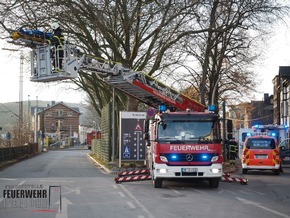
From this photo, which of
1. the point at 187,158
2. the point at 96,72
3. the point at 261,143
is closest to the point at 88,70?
the point at 96,72

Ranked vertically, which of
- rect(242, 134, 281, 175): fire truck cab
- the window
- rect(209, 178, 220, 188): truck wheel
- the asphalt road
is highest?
the window

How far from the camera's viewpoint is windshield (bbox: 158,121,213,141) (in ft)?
56.0

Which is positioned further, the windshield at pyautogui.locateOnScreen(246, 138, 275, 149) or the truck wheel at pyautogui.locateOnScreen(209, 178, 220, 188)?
the windshield at pyautogui.locateOnScreen(246, 138, 275, 149)

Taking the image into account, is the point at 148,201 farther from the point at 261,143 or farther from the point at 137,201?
the point at 261,143

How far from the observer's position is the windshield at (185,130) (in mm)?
17078

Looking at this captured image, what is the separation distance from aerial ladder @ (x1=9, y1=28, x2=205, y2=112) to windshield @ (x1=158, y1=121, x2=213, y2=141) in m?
3.84

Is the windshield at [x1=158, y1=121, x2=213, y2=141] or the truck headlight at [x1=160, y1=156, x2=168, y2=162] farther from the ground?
the windshield at [x1=158, y1=121, x2=213, y2=141]

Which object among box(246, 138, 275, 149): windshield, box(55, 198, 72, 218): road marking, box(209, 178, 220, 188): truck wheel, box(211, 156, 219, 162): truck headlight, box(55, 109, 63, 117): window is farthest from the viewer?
box(55, 109, 63, 117): window

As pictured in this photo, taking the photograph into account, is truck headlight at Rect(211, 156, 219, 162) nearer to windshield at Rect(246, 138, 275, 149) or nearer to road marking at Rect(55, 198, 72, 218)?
road marking at Rect(55, 198, 72, 218)

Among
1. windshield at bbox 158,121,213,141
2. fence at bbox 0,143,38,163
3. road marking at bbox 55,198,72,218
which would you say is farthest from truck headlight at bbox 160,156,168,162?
fence at bbox 0,143,38,163

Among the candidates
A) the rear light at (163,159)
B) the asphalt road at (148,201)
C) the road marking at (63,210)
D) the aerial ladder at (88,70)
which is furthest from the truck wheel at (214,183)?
the road marking at (63,210)

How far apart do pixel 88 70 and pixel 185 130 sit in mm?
5471

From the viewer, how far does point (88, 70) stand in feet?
67.4

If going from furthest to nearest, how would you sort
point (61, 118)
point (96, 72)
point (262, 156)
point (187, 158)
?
point (61, 118) → point (262, 156) → point (96, 72) → point (187, 158)
